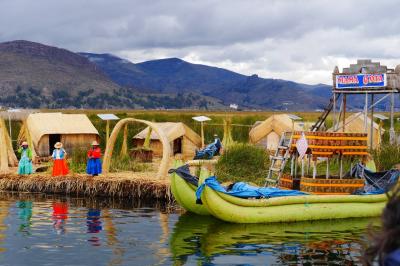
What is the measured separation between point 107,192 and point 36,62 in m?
169

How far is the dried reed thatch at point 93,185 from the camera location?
17672 mm

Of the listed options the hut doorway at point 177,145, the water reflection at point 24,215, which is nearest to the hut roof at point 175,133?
the hut doorway at point 177,145

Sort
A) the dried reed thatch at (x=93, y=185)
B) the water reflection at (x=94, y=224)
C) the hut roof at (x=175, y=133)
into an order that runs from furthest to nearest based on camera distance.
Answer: the hut roof at (x=175, y=133)
the dried reed thatch at (x=93, y=185)
the water reflection at (x=94, y=224)

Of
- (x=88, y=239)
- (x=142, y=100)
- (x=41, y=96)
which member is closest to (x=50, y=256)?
(x=88, y=239)

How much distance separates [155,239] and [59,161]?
7969 millimetres

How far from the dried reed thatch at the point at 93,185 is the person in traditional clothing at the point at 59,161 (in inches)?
13.3

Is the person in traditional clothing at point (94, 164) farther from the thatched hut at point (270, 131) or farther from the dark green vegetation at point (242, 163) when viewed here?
the thatched hut at point (270, 131)

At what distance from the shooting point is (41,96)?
150250 millimetres

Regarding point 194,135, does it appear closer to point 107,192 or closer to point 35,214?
point 107,192

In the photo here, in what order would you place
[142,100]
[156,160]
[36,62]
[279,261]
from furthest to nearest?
[36,62] < [142,100] < [156,160] < [279,261]

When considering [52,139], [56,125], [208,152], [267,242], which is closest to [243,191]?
[267,242]

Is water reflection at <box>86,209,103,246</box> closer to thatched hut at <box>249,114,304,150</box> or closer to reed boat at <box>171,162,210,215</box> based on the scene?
reed boat at <box>171,162,210,215</box>

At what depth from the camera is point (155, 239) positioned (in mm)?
12492

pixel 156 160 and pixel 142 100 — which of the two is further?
pixel 142 100
